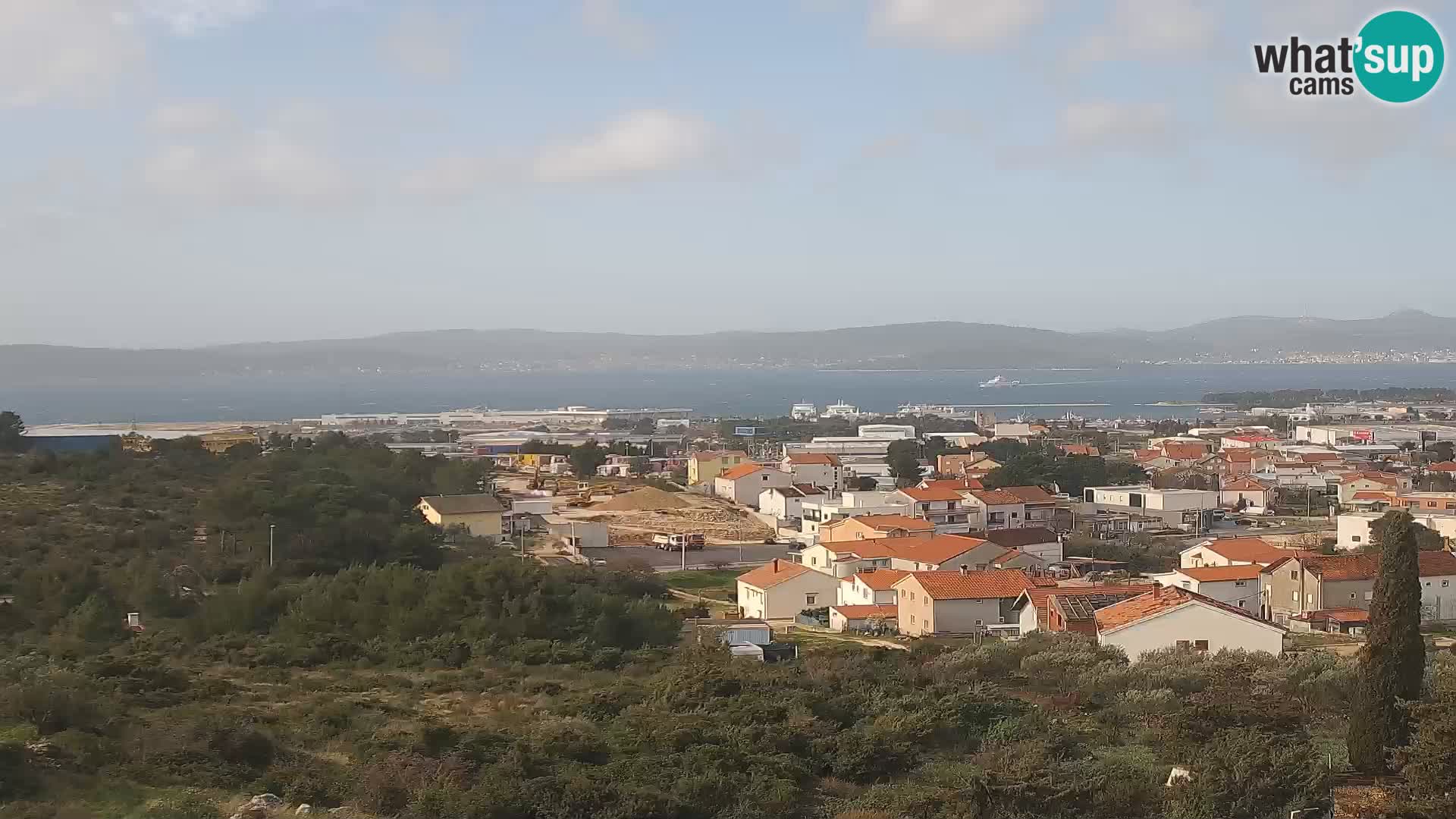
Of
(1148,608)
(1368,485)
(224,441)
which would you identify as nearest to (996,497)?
(1368,485)

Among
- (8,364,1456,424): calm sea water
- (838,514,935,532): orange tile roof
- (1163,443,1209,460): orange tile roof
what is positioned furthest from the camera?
(8,364,1456,424): calm sea water

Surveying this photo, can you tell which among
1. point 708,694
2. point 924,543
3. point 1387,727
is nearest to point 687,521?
point 924,543

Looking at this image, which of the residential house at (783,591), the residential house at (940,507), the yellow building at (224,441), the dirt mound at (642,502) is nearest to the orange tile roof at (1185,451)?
the residential house at (940,507)

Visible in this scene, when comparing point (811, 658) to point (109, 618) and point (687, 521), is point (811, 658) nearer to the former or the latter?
point (109, 618)

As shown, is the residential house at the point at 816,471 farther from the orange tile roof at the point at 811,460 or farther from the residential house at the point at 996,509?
the residential house at the point at 996,509

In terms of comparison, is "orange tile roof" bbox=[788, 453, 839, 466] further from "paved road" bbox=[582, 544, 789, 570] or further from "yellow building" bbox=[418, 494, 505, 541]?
"yellow building" bbox=[418, 494, 505, 541]

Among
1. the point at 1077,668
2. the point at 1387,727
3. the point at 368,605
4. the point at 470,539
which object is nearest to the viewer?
the point at 1387,727

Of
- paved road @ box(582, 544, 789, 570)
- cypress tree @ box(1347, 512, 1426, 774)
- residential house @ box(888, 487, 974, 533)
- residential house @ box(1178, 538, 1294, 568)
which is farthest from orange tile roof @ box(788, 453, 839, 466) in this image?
cypress tree @ box(1347, 512, 1426, 774)
